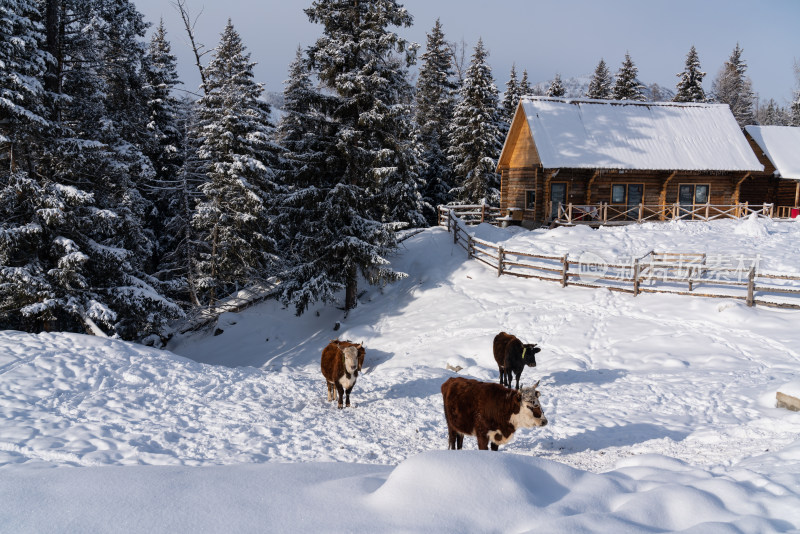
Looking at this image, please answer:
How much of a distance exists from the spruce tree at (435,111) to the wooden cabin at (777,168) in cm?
2032

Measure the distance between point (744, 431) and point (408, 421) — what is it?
5.61 meters

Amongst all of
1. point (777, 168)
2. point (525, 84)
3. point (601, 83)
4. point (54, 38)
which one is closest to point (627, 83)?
point (601, 83)

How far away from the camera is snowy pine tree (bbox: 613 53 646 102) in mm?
42531

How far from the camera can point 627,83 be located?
140 ft

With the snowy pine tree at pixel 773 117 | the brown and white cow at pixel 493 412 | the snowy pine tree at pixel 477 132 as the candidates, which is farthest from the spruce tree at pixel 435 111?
the snowy pine tree at pixel 773 117

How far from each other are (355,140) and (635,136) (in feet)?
59.9

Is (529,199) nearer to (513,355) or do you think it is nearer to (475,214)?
(475,214)

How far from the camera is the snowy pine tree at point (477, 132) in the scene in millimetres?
32344

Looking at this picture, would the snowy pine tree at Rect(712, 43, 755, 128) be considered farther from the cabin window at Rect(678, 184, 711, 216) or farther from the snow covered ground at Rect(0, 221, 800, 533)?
the snow covered ground at Rect(0, 221, 800, 533)

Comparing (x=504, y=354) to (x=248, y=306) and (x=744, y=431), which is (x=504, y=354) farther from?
Answer: (x=248, y=306)

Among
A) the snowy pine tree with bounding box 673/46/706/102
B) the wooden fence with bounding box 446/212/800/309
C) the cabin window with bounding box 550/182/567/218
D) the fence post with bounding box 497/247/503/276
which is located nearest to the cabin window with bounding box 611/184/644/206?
the cabin window with bounding box 550/182/567/218

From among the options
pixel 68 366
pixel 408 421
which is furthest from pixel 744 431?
pixel 68 366

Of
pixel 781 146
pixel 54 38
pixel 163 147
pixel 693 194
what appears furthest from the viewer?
pixel 781 146

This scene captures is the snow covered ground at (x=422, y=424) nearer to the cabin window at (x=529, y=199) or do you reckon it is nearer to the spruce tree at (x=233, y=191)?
the spruce tree at (x=233, y=191)
